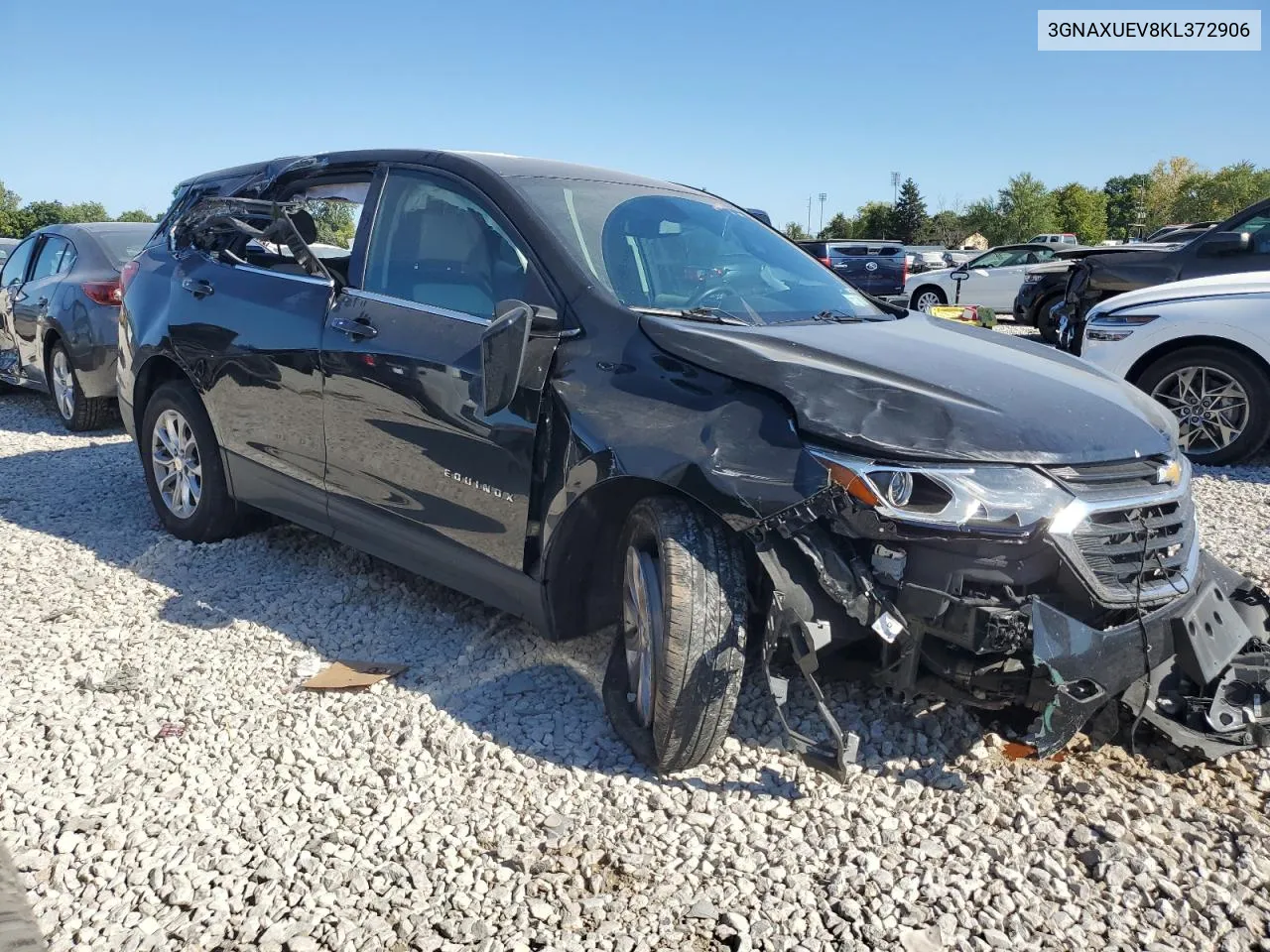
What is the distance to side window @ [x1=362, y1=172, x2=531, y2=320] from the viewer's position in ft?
11.3

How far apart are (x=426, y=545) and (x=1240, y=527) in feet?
14.5

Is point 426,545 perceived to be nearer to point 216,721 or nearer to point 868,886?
point 216,721

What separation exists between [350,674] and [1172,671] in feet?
8.67

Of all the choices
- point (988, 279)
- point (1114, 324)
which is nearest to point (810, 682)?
point (1114, 324)

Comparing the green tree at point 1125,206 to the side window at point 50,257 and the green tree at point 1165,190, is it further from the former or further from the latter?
the side window at point 50,257

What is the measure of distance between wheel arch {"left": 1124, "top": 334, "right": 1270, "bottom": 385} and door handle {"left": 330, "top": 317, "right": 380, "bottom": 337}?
5.34 metres

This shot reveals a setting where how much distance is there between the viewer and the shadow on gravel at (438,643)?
124 inches

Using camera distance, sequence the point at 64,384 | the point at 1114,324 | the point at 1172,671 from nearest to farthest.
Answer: the point at 1172,671, the point at 1114,324, the point at 64,384

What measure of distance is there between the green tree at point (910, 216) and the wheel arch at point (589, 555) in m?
77.6

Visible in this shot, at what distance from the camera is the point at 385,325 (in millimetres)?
3695

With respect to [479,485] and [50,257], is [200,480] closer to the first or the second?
[479,485]

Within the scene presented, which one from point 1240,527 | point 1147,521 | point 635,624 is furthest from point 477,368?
point 1240,527

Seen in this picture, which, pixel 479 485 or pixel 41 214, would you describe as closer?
pixel 479 485

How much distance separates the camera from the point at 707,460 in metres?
2.72
